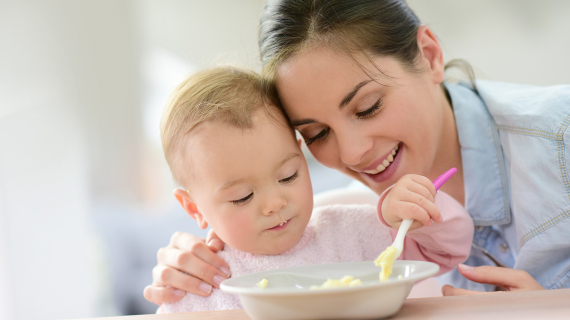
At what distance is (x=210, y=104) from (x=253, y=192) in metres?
0.24

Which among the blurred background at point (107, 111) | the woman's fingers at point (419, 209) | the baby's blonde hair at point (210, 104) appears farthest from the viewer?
the blurred background at point (107, 111)

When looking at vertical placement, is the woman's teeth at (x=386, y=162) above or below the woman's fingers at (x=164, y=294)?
above

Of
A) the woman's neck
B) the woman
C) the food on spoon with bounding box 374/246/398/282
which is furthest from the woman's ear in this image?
the food on spoon with bounding box 374/246/398/282

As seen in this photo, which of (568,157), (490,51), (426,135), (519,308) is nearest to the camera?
(519,308)

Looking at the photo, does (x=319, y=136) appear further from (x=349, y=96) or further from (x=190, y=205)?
(x=190, y=205)

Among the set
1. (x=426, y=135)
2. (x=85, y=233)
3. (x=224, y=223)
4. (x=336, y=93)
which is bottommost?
(x=85, y=233)

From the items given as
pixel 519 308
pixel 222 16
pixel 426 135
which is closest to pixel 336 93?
pixel 426 135

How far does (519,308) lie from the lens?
595 millimetres

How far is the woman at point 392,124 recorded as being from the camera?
1122 millimetres

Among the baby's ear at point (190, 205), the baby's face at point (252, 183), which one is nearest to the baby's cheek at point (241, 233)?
the baby's face at point (252, 183)

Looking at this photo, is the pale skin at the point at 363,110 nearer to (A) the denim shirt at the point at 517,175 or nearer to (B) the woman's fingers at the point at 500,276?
(B) the woman's fingers at the point at 500,276

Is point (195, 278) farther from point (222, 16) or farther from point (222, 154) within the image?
point (222, 16)

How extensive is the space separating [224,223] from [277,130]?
10.2 inches

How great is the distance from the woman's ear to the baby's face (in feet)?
1.61
